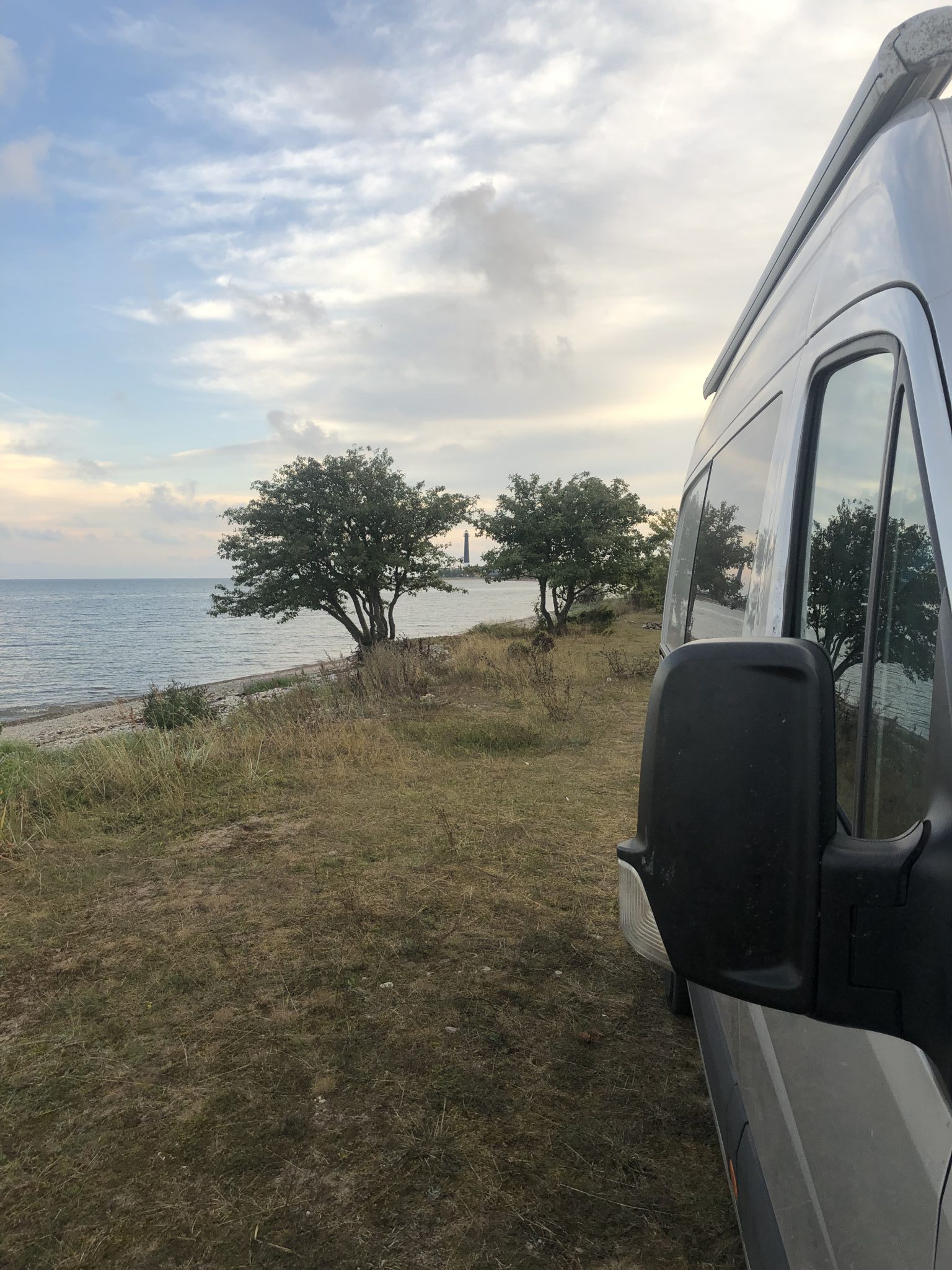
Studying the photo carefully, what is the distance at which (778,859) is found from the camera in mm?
886

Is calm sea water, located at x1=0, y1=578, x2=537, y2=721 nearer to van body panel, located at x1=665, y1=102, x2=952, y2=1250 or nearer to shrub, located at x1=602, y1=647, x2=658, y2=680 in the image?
shrub, located at x1=602, y1=647, x2=658, y2=680

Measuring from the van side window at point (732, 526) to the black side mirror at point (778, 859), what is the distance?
3.57ft

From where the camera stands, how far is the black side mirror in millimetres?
838

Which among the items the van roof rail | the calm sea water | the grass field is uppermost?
the van roof rail

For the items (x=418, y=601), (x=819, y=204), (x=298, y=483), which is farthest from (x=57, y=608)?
(x=819, y=204)

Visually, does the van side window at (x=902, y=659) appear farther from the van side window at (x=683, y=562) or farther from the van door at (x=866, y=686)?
the van side window at (x=683, y=562)

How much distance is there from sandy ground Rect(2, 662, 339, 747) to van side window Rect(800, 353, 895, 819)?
11982mm

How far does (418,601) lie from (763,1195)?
119 meters

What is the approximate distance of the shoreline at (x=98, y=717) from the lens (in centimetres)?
1509

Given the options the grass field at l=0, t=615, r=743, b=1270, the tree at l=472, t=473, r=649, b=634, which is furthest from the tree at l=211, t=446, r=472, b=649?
the grass field at l=0, t=615, r=743, b=1270

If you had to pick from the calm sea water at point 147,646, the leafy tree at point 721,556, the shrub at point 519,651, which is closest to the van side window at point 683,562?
the leafy tree at point 721,556

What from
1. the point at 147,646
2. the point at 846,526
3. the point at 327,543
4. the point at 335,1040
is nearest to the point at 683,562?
the point at 335,1040

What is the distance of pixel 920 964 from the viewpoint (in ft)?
2.70

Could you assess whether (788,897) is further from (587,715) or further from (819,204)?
(587,715)
